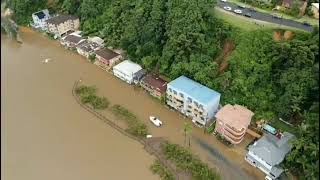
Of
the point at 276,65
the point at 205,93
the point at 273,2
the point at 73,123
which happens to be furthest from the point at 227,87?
the point at 73,123

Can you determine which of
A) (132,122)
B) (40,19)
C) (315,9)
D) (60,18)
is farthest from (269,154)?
(40,19)

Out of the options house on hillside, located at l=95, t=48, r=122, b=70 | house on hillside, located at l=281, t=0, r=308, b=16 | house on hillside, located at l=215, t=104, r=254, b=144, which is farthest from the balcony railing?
house on hillside, located at l=95, t=48, r=122, b=70

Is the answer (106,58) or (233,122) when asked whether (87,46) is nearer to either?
(106,58)

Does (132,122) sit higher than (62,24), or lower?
lower

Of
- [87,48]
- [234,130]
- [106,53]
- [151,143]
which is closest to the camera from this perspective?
[234,130]

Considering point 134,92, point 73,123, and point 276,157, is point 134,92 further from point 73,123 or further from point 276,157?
point 276,157

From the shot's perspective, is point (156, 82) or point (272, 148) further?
point (156, 82)
